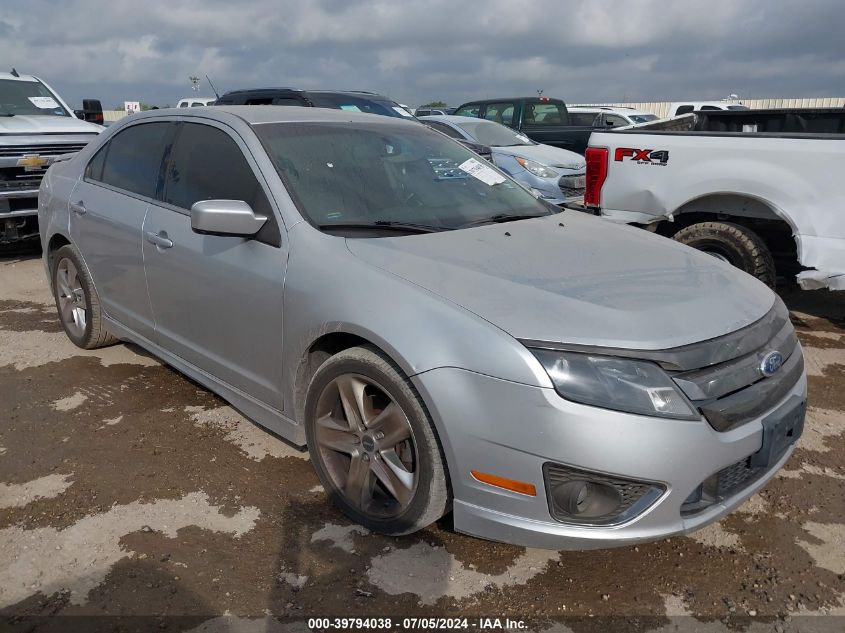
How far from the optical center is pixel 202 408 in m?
4.02

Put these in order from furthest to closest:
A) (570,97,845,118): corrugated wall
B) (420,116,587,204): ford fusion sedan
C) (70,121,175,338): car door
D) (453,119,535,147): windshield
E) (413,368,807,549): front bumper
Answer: (570,97,845,118): corrugated wall → (453,119,535,147): windshield → (420,116,587,204): ford fusion sedan → (70,121,175,338): car door → (413,368,807,549): front bumper

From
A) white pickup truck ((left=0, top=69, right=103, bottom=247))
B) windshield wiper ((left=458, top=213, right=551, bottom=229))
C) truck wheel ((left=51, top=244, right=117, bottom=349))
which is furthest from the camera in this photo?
white pickup truck ((left=0, top=69, right=103, bottom=247))

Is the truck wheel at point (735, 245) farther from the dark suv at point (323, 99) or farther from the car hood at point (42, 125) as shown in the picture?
the car hood at point (42, 125)

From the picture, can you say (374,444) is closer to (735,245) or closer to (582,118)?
(735,245)

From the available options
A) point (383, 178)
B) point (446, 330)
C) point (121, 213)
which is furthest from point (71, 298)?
point (446, 330)

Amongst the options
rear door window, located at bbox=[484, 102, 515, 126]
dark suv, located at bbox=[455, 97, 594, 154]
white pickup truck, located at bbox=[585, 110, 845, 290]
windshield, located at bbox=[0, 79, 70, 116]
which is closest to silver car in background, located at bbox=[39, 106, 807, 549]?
white pickup truck, located at bbox=[585, 110, 845, 290]

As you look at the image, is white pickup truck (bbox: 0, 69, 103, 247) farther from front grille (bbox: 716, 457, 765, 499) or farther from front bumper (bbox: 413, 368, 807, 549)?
front grille (bbox: 716, 457, 765, 499)

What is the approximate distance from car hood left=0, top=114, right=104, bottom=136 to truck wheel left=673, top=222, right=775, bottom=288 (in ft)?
23.3

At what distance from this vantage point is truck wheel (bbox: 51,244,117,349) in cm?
451

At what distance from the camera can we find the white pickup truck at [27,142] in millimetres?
7531

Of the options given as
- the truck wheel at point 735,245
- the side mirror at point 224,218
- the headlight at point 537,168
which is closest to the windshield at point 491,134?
the headlight at point 537,168

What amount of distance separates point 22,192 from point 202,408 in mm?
4970

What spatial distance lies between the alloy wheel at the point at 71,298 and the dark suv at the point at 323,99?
4.72 m

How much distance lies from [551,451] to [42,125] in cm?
832
